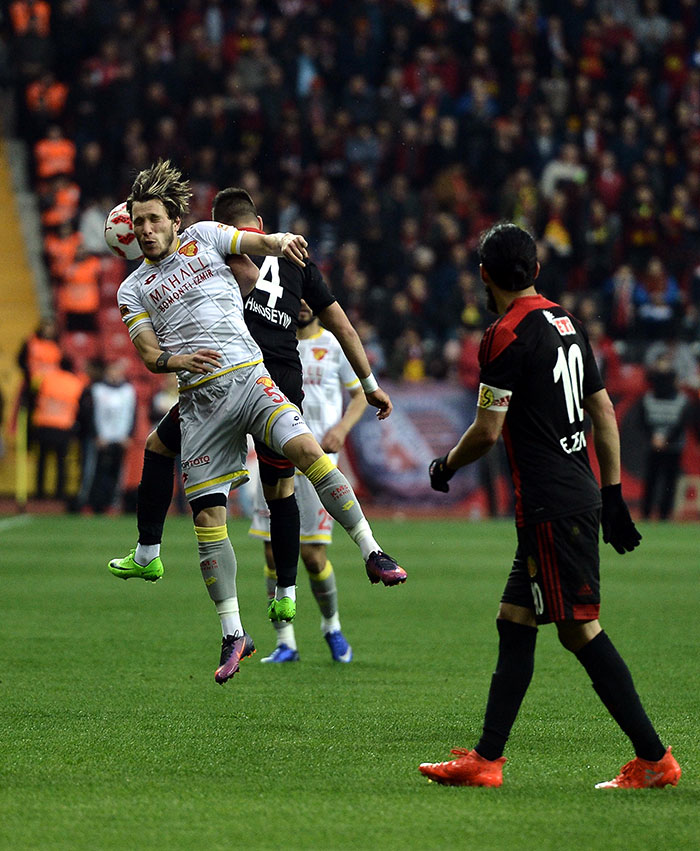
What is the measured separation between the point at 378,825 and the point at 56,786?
1271mm

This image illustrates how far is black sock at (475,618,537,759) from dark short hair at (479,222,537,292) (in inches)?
49.1

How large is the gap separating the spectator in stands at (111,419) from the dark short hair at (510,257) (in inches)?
613

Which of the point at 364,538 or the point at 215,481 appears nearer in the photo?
the point at 364,538

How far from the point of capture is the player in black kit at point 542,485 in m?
5.12

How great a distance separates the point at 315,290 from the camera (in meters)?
7.57

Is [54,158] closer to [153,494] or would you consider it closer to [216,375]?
[153,494]

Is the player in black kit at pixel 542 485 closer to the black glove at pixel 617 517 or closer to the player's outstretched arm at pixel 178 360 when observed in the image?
the black glove at pixel 617 517

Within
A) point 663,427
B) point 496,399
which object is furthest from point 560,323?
point 663,427

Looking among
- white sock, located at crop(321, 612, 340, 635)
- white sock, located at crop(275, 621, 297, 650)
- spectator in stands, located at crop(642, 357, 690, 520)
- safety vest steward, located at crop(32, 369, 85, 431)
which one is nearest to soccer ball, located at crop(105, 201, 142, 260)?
white sock, located at crop(275, 621, 297, 650)

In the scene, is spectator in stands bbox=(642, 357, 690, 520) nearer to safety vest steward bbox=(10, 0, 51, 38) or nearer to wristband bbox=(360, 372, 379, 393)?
safety vest steward bbox=(10, 0, 51, 38)

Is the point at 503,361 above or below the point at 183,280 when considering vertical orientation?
below

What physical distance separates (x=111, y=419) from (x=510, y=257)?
15.7 m

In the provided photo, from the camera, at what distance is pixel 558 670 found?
841 centimetres

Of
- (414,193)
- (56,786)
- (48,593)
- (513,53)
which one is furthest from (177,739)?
(513,53)
